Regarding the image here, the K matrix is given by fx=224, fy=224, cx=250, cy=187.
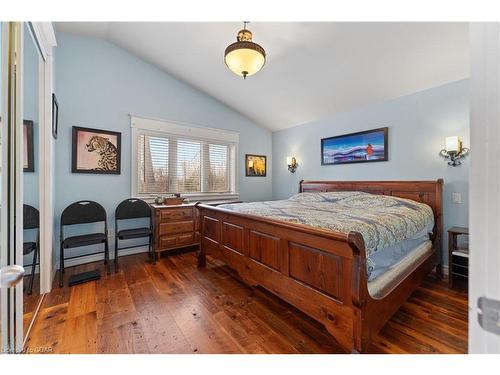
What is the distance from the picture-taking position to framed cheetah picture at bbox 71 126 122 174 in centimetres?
302

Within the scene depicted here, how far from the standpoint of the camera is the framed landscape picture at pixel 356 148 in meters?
3.20

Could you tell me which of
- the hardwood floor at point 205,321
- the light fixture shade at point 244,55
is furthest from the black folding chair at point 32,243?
the light fixture shade at point 244,55

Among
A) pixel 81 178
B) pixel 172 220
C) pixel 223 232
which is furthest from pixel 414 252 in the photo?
pixel 81 178

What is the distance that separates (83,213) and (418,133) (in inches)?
175

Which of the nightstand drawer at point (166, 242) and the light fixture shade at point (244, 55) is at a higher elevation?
the light fixture shade at point (244, 55)

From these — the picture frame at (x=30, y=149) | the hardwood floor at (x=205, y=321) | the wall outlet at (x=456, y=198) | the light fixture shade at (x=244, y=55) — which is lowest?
the hardwood floor at (x=205, y=321)

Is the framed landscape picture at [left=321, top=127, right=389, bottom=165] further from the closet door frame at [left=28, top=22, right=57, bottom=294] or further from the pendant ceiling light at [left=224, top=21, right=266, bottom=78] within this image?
the closet door frame at [left=28, top=22, right=57, bottom=294]

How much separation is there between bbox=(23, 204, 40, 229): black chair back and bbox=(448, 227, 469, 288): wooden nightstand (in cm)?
414

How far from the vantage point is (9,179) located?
2.85ft

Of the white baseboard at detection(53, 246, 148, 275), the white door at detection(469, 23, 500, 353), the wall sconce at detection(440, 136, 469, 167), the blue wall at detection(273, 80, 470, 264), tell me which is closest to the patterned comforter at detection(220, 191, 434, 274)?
the blue wall at detection(273, 80, 470, 264)

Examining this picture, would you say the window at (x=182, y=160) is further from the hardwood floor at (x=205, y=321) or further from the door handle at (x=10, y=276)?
the door handle at (x=10, y=276)

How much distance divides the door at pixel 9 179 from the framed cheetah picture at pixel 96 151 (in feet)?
7.82

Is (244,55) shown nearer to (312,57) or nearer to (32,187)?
(312,57)
